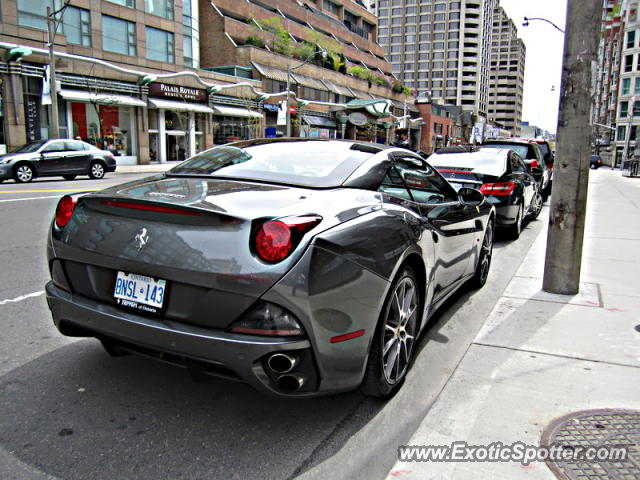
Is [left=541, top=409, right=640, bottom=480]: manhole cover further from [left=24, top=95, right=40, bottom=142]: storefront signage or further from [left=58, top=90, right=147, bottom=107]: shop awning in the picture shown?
[left=24, top=95, right=40, bottom=142]: storefront signage

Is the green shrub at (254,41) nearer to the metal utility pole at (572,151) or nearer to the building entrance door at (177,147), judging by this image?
the building entrance door at (177,147)

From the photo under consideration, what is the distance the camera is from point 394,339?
3146mm

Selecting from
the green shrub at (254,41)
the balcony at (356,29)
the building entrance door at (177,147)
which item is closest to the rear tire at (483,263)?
the building entrance door at (177,147)

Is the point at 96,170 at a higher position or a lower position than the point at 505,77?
lower

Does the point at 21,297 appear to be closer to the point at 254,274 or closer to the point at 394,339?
the point at 254,274

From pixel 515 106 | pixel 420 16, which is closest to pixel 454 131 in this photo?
pixel 420 16

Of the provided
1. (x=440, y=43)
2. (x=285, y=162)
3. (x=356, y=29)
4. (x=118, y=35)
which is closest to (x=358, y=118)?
(x=356, y=29)

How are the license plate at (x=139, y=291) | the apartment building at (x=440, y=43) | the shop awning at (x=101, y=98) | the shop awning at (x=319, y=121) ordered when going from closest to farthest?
the license plate at (x=139, y=291)
the shop awning at (x=101, y=98)
the shop awning at (x=319, y=121)
the apartment building at (x=440, y=43)

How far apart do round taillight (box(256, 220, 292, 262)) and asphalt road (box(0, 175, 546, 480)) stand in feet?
3.27

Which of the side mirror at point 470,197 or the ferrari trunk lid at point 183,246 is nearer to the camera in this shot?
the ferrari trunk lid at point 183,246

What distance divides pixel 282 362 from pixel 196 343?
410mm

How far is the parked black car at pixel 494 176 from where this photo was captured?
8.12 m

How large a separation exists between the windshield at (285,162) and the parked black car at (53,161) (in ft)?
53.7

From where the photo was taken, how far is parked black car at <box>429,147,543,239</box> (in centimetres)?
812
